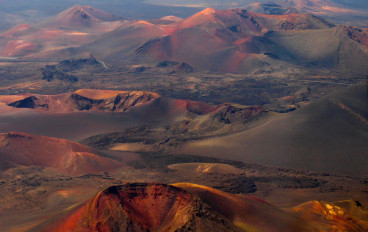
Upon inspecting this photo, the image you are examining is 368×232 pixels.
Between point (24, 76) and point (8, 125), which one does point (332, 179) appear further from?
point (24, 76)

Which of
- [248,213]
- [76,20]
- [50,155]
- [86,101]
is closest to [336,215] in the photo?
[248,213]

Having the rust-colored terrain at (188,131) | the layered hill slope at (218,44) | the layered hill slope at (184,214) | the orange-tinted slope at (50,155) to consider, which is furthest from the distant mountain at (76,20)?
the layered hill slope at (184,214)

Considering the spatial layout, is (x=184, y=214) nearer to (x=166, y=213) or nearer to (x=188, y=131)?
(x=166, y=213)

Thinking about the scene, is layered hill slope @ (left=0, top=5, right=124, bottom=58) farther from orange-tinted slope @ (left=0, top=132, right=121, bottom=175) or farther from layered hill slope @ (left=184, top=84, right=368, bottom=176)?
layered hill slope @ (left=184, top=84, right=368, bottom=176)

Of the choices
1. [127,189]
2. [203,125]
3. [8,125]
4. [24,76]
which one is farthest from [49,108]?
[127,189]

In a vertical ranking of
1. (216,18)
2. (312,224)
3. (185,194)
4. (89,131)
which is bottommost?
(89,131)

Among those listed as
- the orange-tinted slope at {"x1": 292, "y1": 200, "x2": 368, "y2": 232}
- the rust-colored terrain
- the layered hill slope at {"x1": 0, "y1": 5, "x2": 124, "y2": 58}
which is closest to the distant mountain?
the layered hill slope at {"x1": 0, "y1": 5, "x2": 124, "y2": 58}

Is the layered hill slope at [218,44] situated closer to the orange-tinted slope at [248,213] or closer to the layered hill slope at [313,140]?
the layered hill slope at [313,140]
